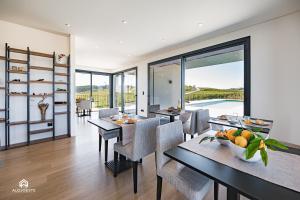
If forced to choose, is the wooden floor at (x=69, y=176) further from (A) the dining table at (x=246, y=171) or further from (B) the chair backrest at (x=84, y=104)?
(B) the chair backrest at (x=84, y=104)

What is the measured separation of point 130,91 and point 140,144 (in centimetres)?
524

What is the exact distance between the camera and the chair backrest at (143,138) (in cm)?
180

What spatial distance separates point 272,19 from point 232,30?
2.24 feet

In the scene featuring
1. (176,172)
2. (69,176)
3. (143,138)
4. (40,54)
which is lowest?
(69,176)

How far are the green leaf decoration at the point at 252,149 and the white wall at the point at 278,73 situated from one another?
2.48m

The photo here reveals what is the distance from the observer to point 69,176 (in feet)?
6.73

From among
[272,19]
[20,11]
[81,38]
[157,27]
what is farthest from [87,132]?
[272,19]

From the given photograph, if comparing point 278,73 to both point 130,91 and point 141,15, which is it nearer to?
point 141,15

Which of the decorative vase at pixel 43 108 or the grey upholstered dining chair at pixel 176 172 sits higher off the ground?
the decorative vase at pixel 43 108

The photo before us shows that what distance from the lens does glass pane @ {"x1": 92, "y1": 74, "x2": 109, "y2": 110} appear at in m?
7.96

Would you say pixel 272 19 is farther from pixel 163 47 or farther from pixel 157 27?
pixel 163 47

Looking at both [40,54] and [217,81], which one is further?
[217,81]

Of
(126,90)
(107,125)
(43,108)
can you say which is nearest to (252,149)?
(107,125)

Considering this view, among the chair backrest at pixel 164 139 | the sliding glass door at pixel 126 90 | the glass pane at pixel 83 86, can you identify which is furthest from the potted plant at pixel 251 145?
the glass pane at pixel 83 86
